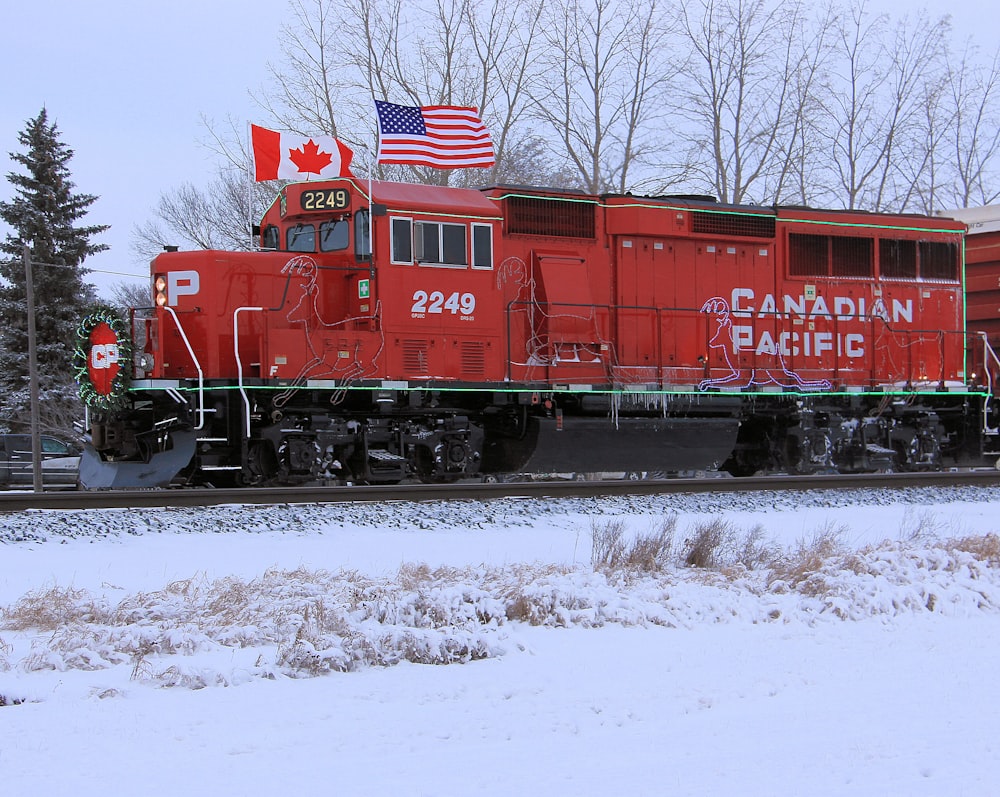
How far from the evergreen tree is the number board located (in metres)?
17.6

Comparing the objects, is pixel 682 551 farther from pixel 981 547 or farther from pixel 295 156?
pixel 295 156

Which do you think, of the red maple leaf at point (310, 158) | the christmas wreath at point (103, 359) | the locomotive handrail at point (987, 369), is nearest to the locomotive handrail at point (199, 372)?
the christmas wreath at point (103, 359)

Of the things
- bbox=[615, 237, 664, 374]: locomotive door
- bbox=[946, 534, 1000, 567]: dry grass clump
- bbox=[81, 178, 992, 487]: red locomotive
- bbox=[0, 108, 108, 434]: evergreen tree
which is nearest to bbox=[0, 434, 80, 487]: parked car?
bbox=[0, 108, 108, 434]: evergreen tree

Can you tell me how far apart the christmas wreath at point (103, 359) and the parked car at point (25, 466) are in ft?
31.3

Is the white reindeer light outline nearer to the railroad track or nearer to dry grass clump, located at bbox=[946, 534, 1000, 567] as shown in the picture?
the railroad track

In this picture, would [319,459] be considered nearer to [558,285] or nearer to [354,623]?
[558,285]

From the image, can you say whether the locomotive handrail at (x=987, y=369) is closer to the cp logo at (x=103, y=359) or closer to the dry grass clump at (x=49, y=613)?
the cp logo at (x=103, y=359)

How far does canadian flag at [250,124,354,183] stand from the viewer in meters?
13.1

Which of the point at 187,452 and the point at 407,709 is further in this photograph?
the point at 187,452

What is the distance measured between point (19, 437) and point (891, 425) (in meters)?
17.1

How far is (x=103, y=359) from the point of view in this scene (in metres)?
11.2

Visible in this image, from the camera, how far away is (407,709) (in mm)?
4504

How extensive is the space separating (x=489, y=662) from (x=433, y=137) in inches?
364

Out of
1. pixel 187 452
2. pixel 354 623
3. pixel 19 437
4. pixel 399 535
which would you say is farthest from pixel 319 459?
pixel 19 437
